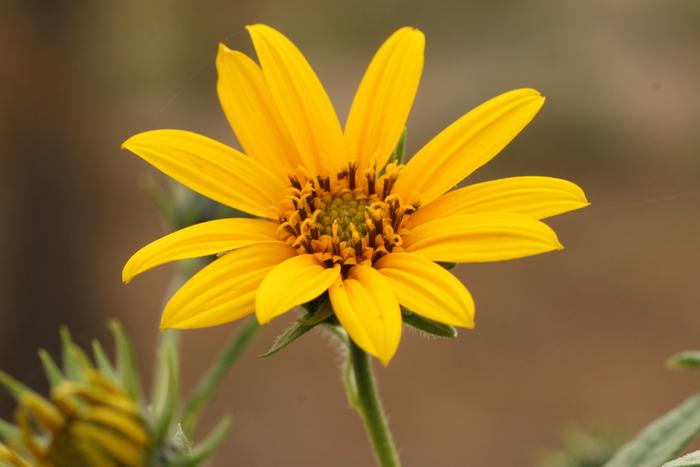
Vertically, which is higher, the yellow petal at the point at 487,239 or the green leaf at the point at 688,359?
the yellow petal at the point at 487,239

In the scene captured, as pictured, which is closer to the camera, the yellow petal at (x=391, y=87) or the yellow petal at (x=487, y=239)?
the yellow petal at (x=487, y=239)

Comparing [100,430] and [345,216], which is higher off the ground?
[345,216]

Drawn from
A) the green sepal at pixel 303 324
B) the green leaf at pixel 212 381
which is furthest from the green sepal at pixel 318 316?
the green leaf at pixel 212 381

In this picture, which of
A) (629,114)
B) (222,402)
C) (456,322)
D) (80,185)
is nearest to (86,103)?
(80,185)

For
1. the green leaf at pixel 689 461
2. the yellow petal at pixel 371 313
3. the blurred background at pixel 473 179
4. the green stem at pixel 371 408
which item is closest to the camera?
the yellow petal at pixel 371 313

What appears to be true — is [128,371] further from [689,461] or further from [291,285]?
[689,461]

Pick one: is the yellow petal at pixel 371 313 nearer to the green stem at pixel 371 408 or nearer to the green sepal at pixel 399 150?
the green stem at pixel 371 408

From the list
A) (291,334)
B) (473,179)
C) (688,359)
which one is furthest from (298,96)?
(473,179)

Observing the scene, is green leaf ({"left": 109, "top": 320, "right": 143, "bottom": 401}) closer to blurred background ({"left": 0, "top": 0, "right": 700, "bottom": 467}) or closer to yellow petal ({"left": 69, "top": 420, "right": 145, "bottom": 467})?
yellow petal ({"left": 69, "top": 420, "right": 145, "bottom": 467})
